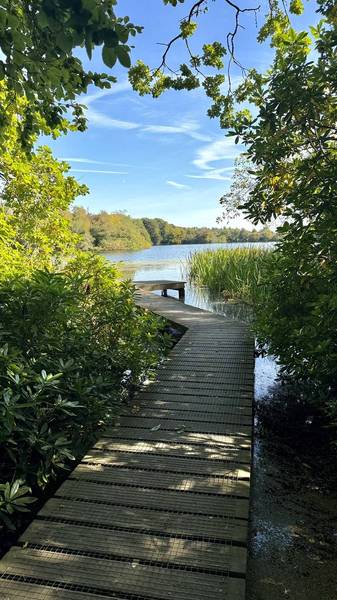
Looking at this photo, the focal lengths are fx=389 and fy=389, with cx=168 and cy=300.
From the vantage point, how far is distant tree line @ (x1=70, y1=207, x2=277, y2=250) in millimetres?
50022

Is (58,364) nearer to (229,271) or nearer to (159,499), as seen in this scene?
(159,499)

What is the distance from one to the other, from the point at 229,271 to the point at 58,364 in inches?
420

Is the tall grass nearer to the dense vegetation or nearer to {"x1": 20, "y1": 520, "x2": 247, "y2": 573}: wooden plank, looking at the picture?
the dense vegetation

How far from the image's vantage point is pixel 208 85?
6.59 m

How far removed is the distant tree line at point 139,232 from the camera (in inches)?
1969

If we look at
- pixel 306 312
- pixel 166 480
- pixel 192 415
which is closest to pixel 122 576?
pixel 166 480

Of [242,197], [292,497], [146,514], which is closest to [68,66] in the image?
[146,514]

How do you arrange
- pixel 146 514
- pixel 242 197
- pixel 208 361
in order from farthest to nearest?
pixel 242 197 → pixel 208 361 → pixel 146 514

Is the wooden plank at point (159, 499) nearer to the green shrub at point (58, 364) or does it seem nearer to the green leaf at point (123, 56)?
the green shrub at point (58, 364)

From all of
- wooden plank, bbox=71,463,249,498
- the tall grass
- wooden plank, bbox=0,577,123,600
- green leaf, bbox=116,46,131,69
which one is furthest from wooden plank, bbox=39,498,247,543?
the tall grass

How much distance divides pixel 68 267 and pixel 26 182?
4.63ft

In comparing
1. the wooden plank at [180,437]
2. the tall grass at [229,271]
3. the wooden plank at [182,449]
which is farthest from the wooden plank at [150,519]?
the tall grass at [229,271]

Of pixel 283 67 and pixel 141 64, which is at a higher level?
pixel 141 64

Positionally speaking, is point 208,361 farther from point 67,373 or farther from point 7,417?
point 7,417
